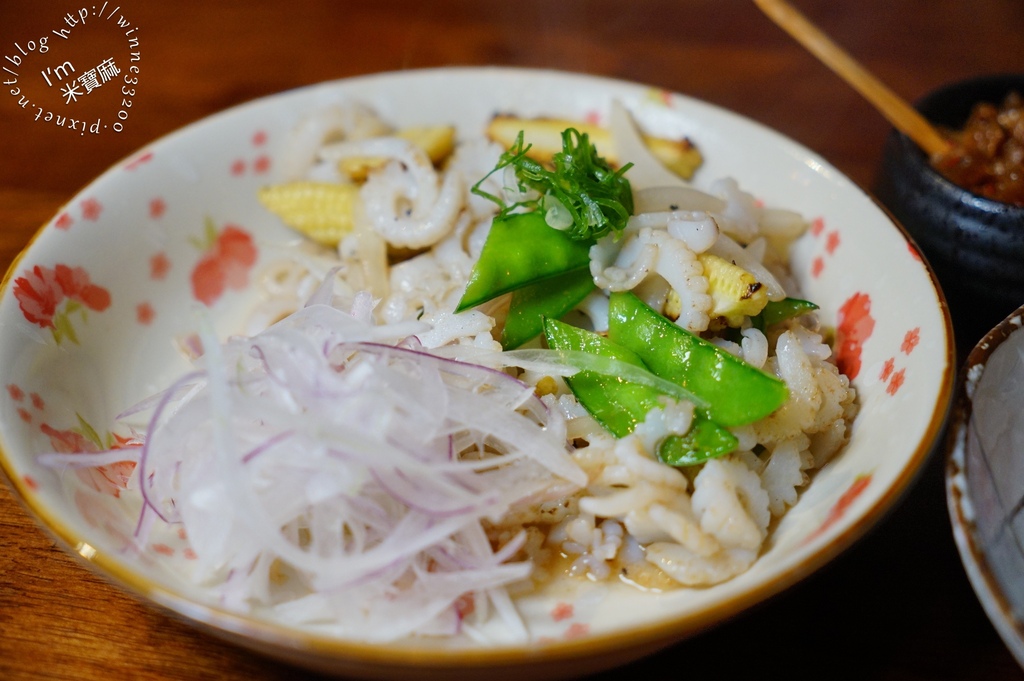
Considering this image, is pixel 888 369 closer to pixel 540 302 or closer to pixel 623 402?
pixel 623 402

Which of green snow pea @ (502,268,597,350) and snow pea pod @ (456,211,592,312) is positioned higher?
snow pea pod @ (456,211,592,312)

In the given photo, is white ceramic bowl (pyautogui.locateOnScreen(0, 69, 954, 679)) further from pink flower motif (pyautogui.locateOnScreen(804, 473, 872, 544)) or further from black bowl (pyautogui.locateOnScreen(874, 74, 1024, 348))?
black bowl (pyautogui.locateOnScreen(874, 74, 1024, 348))

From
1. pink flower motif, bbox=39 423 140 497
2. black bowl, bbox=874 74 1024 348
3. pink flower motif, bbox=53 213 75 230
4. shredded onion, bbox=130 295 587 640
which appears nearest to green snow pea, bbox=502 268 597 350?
shredded onion, bbox=130 295 587 640

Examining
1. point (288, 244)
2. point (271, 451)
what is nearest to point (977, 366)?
point (271, 451)

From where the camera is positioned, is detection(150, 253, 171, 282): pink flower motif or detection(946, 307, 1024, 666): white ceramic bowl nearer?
detection(946, 307, 1024, 666): white ceramic bowl

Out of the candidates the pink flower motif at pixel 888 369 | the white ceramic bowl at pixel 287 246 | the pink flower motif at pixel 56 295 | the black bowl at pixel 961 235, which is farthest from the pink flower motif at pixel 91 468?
the black bowl at pixel 961 235
